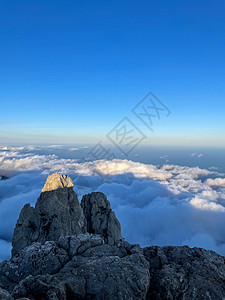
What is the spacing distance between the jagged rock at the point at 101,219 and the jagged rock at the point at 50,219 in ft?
18.2

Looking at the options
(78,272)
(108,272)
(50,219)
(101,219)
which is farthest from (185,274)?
(101,219)

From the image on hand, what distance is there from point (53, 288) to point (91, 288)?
237cm

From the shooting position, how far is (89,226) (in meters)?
54.6

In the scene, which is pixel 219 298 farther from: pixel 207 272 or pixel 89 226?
pixel 89 226

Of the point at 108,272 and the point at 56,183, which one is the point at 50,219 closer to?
the point at 56,183

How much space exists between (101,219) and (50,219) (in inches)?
693

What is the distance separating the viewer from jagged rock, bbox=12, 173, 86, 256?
43031 millimetres

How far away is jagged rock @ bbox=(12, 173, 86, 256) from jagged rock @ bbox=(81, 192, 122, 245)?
554cm

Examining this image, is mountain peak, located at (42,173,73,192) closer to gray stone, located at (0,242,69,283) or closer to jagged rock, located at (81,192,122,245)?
jagged rock, located at (81,192,122,245)

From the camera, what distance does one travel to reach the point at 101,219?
5506cm

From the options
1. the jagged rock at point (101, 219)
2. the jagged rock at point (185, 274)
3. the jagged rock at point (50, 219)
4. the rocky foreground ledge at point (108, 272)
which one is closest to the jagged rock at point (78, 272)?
the rocky foreground ledge at point (108, 272)

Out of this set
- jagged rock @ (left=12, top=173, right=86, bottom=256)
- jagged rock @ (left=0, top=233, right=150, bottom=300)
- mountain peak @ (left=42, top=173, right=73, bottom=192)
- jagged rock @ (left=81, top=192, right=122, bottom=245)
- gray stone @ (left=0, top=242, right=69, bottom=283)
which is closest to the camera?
jagged rock @ (left=0, top=233, right=150, bottom=300)

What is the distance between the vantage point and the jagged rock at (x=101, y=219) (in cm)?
5231

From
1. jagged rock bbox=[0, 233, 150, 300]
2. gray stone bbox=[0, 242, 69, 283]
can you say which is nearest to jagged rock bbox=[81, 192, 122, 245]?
jagged rock bbox=[0, 233, 150, 300]
